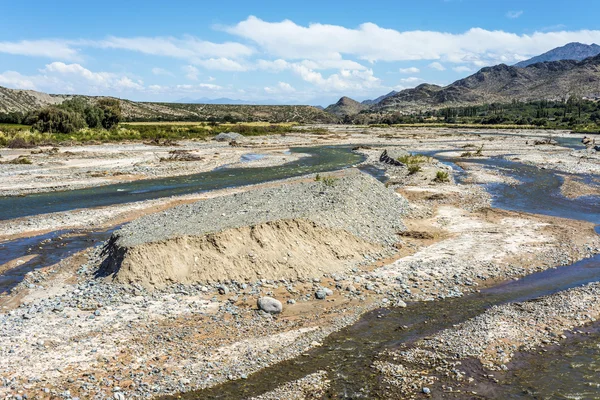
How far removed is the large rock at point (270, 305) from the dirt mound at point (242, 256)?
2.04m

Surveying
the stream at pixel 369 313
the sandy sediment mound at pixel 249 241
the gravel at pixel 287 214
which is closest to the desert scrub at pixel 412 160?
the stream at pixel 369 313

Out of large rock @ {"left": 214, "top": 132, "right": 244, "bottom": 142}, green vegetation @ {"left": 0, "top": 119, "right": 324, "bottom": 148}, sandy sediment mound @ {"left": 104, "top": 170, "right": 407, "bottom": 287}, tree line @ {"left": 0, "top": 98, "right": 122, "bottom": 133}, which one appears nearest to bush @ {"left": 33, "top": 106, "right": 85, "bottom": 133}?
tree line @ {"left": 0, "top": 98, "right": 122, "bottom": 133}

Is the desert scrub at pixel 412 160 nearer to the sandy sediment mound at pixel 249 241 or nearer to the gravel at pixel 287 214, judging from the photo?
the gravel at pixel 287 214

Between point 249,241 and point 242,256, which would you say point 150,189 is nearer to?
point 249,241

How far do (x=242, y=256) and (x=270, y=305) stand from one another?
337 centimetres

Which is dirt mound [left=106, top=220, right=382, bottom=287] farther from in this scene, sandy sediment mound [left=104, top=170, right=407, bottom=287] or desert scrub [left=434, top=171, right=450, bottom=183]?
A: desert scrub [left=434, top=171, right=450, bottom=183]

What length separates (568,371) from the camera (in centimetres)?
1088

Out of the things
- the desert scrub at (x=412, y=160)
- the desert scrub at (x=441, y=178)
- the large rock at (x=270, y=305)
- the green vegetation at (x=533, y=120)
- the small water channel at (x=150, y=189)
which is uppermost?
the green vegetation at (x=533, y=120)

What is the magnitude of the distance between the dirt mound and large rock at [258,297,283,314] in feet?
6.68

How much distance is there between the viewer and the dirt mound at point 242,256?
1609 centimetres

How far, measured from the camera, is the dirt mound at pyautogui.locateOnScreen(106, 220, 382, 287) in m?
16.1

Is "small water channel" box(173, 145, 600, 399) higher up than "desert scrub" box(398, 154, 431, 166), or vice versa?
"desert scrub" box(398, 154, 431, 166)

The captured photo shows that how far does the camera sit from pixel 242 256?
1703 cm

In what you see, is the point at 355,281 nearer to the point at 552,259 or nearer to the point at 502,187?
the point at 552,259
